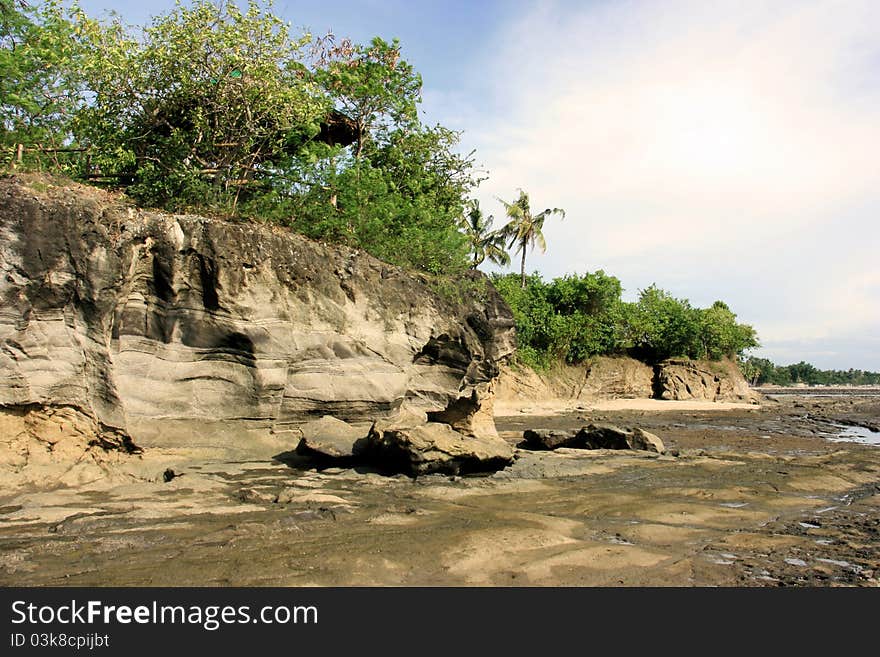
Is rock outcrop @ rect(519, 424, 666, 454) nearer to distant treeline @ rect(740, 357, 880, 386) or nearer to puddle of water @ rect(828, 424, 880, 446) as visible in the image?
puddle of water @ rect(828, 424, 880, 446)

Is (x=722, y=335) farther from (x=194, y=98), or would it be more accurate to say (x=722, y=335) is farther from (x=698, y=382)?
(x=194, y=98)

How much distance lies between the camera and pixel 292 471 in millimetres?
8891

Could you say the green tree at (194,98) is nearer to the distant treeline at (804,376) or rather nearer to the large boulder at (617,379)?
the large boulder at (617,379)

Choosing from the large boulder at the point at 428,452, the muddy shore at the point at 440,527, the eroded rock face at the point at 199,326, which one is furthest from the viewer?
the large boulder at the point at 428,452

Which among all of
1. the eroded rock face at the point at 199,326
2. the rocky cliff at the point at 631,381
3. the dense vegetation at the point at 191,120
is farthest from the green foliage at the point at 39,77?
the rocky cliff at the point at 631,381

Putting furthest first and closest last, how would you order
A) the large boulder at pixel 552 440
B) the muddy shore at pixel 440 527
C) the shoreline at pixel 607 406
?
the shoreline at pixel 607 406 < the large boulder at pixel 552 440 < the muddy shore at pixel 440 527

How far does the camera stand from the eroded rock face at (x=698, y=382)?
36125mm

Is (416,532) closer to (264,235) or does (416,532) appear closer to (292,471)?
(292,471)

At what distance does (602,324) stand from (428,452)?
28.1 meters

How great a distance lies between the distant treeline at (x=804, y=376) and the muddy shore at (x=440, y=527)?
8339 centimetres

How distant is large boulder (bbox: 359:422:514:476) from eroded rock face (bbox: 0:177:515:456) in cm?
163

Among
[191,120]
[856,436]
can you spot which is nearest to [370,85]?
[191,120]

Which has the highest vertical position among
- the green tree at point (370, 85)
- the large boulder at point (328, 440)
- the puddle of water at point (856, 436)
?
the green tree at point (370, 85)

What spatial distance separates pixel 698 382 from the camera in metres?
36.9
